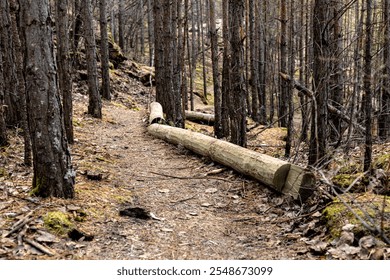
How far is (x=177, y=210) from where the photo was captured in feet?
17.2

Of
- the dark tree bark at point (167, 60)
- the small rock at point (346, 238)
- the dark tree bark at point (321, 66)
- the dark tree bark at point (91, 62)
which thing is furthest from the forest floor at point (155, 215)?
the dark tree bark at point (91, 62)

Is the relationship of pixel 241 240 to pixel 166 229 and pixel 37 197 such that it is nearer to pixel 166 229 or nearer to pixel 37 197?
pixel 166 229

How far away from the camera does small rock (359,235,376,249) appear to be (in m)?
3.43

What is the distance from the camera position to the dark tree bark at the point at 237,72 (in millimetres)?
7707

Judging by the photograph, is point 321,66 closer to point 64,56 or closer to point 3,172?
point 3,172

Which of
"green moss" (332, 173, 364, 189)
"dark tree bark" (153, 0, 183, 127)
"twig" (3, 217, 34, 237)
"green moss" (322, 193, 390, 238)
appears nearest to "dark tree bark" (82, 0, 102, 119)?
"dark tree bark" (153, 0, 183, 127)

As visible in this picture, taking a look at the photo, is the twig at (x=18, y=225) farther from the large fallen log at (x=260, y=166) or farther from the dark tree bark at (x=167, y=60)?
the dark tree bark at (x=167, y=60)

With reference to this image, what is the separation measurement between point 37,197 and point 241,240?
255 centimetres

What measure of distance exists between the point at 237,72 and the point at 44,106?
4.57 m

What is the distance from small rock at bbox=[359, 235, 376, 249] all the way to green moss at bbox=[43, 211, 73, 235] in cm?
301

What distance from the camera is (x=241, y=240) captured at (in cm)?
431

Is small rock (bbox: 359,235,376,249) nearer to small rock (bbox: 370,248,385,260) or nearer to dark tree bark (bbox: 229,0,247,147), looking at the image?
small rock (bbox: 370,248,385,260)

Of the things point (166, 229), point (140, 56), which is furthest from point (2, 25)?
point (140, 56)

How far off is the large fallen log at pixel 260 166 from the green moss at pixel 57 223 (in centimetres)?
292
